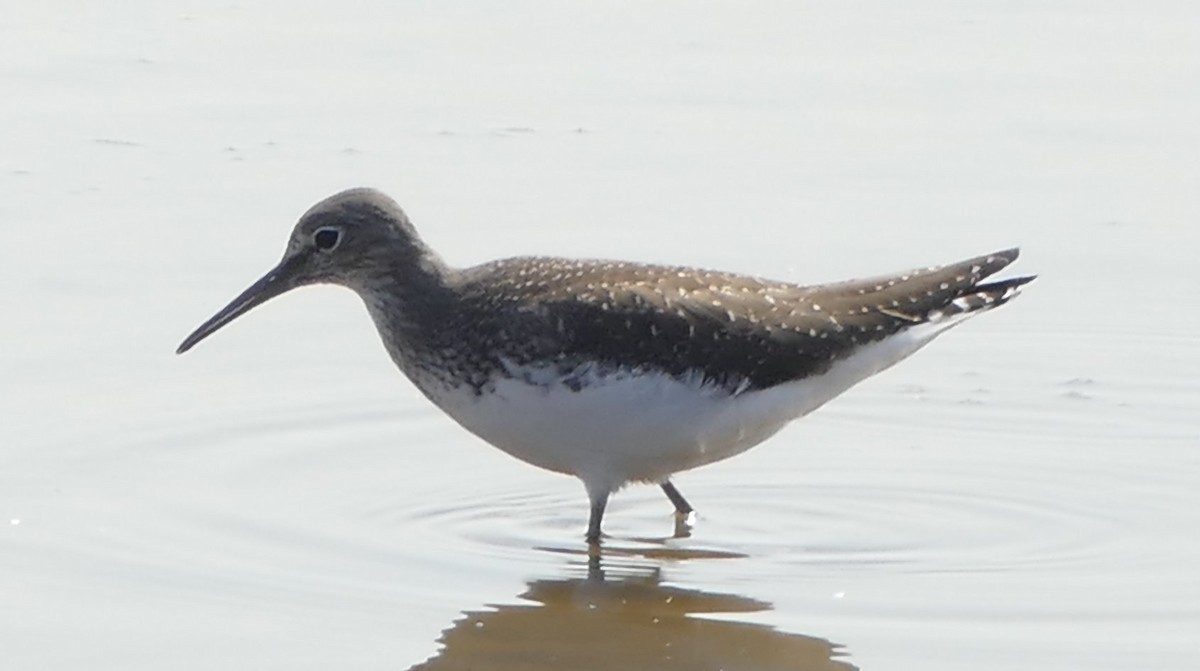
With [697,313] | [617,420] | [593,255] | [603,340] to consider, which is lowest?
[617,420]

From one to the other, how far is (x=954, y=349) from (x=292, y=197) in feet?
11.5

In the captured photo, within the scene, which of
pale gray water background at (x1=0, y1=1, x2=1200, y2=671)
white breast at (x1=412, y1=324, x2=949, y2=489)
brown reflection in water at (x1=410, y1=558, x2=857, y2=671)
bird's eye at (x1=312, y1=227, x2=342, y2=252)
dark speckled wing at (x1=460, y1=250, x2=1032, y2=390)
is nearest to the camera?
brown reflection in water at (x1=410, y1=558, x2=857, y2=671)

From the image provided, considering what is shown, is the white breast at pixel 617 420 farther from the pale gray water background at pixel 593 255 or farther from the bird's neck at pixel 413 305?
the pale gray water background at pixel 593 255

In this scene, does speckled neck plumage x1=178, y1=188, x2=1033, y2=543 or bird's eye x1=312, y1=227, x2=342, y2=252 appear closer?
speckled neck plumage x1=178, y1=188, x2=1033, y2=543

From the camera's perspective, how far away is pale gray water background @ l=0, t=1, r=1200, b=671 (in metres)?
8.66

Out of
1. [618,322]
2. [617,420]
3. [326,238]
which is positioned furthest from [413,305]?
[617,420]

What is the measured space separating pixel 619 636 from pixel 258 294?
2328mm

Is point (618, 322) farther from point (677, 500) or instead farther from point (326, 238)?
point (326, 238)

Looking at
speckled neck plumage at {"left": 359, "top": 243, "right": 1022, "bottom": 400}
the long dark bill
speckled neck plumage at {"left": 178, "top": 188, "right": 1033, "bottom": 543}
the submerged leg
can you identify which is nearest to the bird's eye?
speckled neck plumage at {"left": 178, "top": 188, "right": 1033, "bottom": 543}

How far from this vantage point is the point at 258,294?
10.0 metres

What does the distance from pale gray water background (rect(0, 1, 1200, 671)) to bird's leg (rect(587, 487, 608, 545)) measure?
0.24 ft

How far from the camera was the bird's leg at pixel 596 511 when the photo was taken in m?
9.55

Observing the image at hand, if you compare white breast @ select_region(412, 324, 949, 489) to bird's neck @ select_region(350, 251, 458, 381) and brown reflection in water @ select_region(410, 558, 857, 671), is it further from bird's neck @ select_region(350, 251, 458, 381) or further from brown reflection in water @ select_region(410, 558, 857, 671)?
brown reflection in water @ select_region(410, 558, 857, 671)

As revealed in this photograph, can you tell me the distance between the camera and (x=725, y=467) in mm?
10734
